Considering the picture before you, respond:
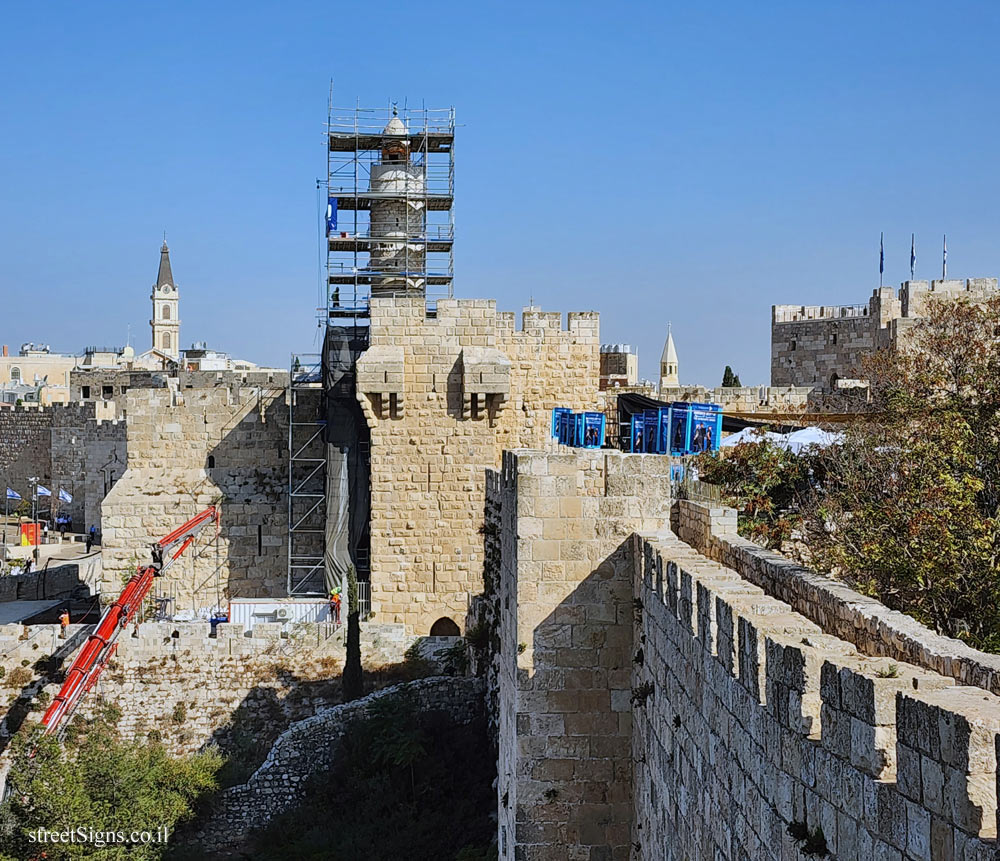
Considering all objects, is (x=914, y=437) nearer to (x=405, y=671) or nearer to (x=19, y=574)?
(x=405, y=671)

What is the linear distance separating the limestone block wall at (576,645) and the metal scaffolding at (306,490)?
10.8m

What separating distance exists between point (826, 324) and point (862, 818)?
727 inches

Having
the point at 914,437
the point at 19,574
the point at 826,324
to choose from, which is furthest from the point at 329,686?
the point at 826,324

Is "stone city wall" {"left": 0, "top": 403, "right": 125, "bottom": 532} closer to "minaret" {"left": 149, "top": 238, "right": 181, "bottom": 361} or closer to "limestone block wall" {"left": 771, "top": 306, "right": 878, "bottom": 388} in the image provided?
"limestone block wall" {"left": 771, "top": 306, "right": 878, "bottom": 388}

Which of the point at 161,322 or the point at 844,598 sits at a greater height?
the point at 161,322

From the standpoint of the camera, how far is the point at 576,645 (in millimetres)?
6484

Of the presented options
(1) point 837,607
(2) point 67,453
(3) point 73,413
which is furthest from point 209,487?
(2) point 67,453

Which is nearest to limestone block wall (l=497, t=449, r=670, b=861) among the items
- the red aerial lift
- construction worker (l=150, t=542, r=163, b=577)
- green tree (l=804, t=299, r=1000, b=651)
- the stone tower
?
green tree (l=804, t=299, r=1000, b=651)

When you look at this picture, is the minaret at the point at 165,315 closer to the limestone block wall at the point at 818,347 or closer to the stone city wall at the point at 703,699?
the limestone block wall at the point at 818,347

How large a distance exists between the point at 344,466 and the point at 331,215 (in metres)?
4.06

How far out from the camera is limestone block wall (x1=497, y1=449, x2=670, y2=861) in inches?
255

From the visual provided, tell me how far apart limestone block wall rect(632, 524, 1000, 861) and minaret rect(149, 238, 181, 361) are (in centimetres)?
7111

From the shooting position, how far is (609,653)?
6457mm

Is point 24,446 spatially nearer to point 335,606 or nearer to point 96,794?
point 335,606
